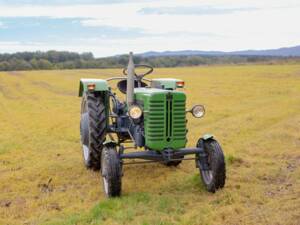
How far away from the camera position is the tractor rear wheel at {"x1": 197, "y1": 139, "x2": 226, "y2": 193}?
6.50m

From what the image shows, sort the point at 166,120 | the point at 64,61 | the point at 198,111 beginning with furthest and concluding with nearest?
the point at 64,61, the point at 198,111, the point at 166,120

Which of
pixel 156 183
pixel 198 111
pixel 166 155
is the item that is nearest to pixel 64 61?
pixel 156 183

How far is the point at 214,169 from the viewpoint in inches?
256

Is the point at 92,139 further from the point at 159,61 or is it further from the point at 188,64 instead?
the point at 188,64

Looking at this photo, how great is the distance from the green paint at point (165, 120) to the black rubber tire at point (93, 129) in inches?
48.0

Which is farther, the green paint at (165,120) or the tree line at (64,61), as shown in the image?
the tree line at (64,61)

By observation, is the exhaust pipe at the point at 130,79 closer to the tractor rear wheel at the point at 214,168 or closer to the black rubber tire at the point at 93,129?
the black rubber tire at the point at 93,129

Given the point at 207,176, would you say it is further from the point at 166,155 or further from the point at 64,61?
the point at 64,61

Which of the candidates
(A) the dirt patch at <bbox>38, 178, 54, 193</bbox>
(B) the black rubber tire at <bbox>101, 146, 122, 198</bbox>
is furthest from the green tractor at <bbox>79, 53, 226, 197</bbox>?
(A) the dirt patch at <bbox>38, 178, 54, 193</bbox>

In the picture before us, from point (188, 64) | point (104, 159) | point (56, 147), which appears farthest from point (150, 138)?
point (188, 64)

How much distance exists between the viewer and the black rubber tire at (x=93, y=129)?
757cm

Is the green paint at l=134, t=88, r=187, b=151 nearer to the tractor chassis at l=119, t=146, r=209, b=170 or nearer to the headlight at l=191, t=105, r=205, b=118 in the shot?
the tractor chassis at l=119, t=146, r=209, b=170

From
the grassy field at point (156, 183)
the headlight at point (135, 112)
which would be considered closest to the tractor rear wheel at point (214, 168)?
the grassy field at point (156, 183)

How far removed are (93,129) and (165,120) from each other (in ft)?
4.91
